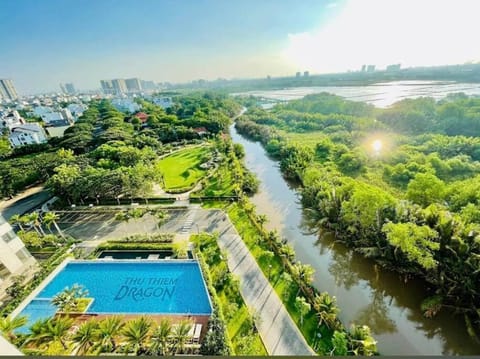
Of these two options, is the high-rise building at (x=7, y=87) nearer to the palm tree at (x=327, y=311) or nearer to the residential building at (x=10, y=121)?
the palm tree at (x=327, y=311)

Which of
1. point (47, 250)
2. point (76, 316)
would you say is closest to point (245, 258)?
point (76, 316)

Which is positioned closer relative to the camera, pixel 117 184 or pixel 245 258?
pixel 245 258

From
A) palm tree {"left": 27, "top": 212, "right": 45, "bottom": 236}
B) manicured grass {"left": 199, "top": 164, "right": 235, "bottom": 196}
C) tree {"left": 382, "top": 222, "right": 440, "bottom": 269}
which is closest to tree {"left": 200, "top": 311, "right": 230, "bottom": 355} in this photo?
tree {"left": 382, "top": 222, "right": 440, "bottom": 269}

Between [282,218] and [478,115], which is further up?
[478,115]

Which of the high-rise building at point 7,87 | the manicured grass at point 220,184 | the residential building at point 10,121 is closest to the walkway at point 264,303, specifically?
the manicured grass at point 220,184

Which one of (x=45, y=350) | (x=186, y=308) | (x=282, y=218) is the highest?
(x=45, y=350)

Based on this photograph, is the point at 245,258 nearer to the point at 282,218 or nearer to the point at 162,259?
the point at 162,259

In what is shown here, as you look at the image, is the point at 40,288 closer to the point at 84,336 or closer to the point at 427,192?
the point at 84,336
